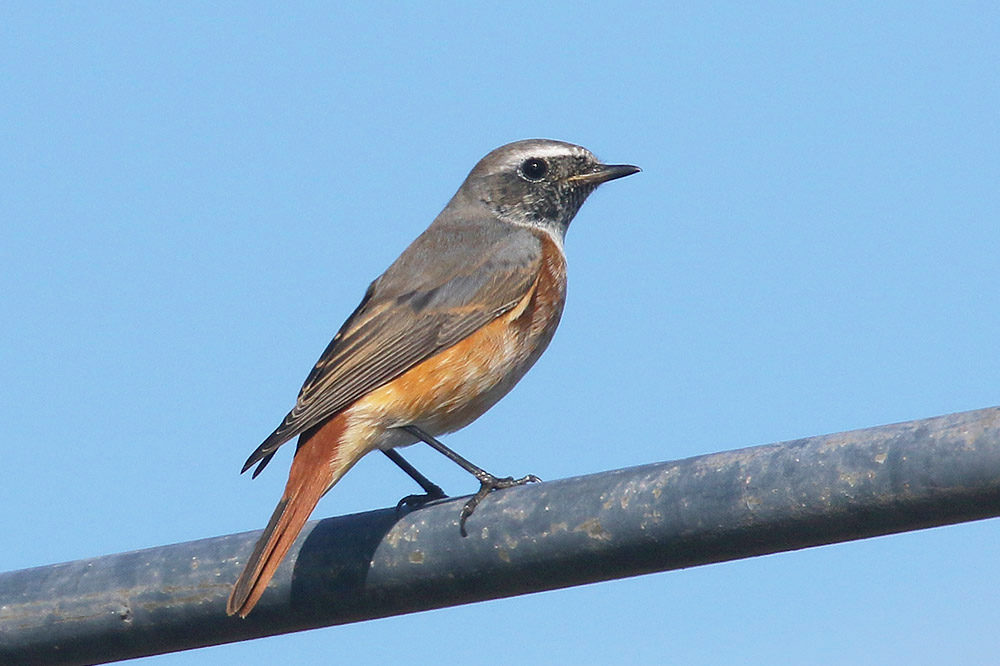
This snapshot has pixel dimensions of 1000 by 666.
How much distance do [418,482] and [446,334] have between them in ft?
2.75

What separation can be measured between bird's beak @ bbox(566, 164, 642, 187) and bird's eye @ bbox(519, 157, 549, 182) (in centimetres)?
19

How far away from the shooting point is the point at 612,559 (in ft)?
12.3

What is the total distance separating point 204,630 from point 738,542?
1.72 meters

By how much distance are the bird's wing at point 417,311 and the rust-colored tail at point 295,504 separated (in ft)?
0.35

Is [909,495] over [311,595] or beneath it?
over

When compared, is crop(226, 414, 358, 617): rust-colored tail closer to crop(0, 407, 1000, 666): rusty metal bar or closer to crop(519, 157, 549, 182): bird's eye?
crop(0, 407, 1000, 666): rusty metal bar

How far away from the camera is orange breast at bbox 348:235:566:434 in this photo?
7.06 m

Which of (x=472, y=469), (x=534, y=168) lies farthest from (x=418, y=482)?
(x=534, y=168)

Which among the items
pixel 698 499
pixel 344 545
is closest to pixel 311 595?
pixel 344 545

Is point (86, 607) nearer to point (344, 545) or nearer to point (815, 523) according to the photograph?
point (344, 545)

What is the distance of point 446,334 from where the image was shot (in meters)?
7.44

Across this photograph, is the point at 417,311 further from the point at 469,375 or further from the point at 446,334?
the point at 469,375

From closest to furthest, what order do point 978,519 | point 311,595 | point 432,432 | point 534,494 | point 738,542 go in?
point 978,519 < point 738,542 < point 534,494 < point 311,595 < point 432,432

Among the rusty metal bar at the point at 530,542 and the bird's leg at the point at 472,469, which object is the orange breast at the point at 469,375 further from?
the rusty metal bar at the point at 530,542
